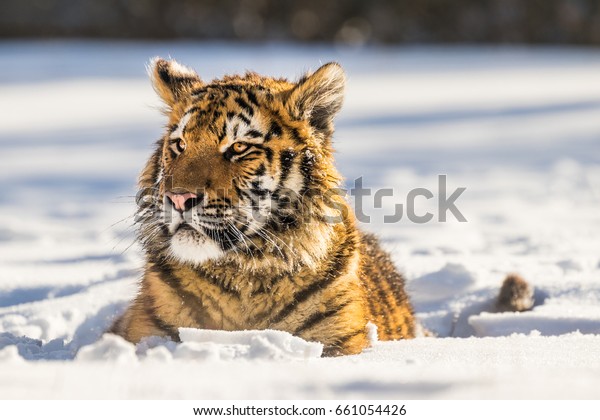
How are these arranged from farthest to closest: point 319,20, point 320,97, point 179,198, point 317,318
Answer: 1. point 319,20
2. point 320,97
3. point 317,318
4. point 179,198

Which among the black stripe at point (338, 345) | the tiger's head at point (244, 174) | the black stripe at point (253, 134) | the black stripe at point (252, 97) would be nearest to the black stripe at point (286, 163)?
the tiger's head at point (244, 174)

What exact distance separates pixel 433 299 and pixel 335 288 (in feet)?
4.97

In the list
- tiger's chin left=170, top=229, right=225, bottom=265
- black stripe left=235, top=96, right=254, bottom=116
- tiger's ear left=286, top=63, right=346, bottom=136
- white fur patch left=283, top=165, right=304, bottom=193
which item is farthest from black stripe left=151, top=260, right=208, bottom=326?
tiger's ear left=286, top=63, right=346, bottom=136

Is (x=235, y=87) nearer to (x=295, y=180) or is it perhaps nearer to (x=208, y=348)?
(x=295, y=180)

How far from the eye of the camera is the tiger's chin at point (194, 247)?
123 inches

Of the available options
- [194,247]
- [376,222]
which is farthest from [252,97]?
[376,222]

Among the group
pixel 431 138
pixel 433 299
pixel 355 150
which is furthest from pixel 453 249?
pixel 431 138

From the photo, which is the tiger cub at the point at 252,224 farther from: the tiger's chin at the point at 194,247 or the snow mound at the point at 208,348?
the snow mound at the point at 208,348

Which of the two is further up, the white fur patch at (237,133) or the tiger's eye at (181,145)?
the white fur patch at (237,133)

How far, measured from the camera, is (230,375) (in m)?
2.50

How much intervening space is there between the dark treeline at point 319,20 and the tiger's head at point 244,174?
45.9ft

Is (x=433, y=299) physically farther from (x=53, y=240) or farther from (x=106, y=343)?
(x=53, y=240)

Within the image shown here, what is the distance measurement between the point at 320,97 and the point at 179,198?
74 cm

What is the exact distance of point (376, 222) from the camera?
21.6 feet
